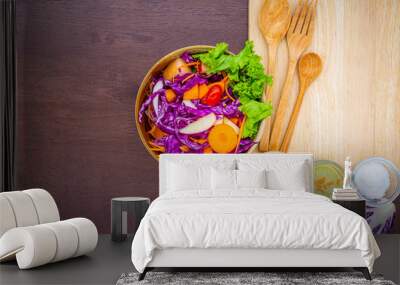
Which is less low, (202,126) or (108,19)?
(108,19)

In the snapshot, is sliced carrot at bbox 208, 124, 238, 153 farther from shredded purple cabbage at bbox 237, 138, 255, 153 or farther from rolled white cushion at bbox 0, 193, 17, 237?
rolled white cushion at bbox 0, 193, 17, 237

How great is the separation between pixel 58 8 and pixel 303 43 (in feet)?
8.02

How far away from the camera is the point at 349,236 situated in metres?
4.01

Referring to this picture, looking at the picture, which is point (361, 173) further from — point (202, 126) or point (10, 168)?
point (10, 168)

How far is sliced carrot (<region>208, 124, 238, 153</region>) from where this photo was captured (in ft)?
19.6

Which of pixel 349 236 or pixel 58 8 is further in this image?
pixel 58 8

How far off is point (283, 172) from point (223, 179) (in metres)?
0.56

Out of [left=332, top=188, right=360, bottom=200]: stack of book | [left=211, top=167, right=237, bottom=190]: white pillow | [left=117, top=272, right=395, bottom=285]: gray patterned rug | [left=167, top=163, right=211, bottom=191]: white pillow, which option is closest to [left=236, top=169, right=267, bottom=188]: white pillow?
[left=211, top=167, right=237, bottom=190]: white pillow

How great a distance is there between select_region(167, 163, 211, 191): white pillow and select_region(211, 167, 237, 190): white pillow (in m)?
0.08

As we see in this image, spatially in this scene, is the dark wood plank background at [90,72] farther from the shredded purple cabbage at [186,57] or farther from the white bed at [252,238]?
the white bed at [252,238]

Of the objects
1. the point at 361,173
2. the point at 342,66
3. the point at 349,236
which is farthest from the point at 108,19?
the point at 349,236

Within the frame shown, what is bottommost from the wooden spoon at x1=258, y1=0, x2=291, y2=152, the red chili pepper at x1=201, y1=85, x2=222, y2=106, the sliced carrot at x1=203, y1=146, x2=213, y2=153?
the sliced carrot at x1=203, y1=146, x2=213, y2=153

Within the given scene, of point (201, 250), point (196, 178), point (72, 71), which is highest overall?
point (72, 71)

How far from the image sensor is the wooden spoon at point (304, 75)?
19.7 ft
